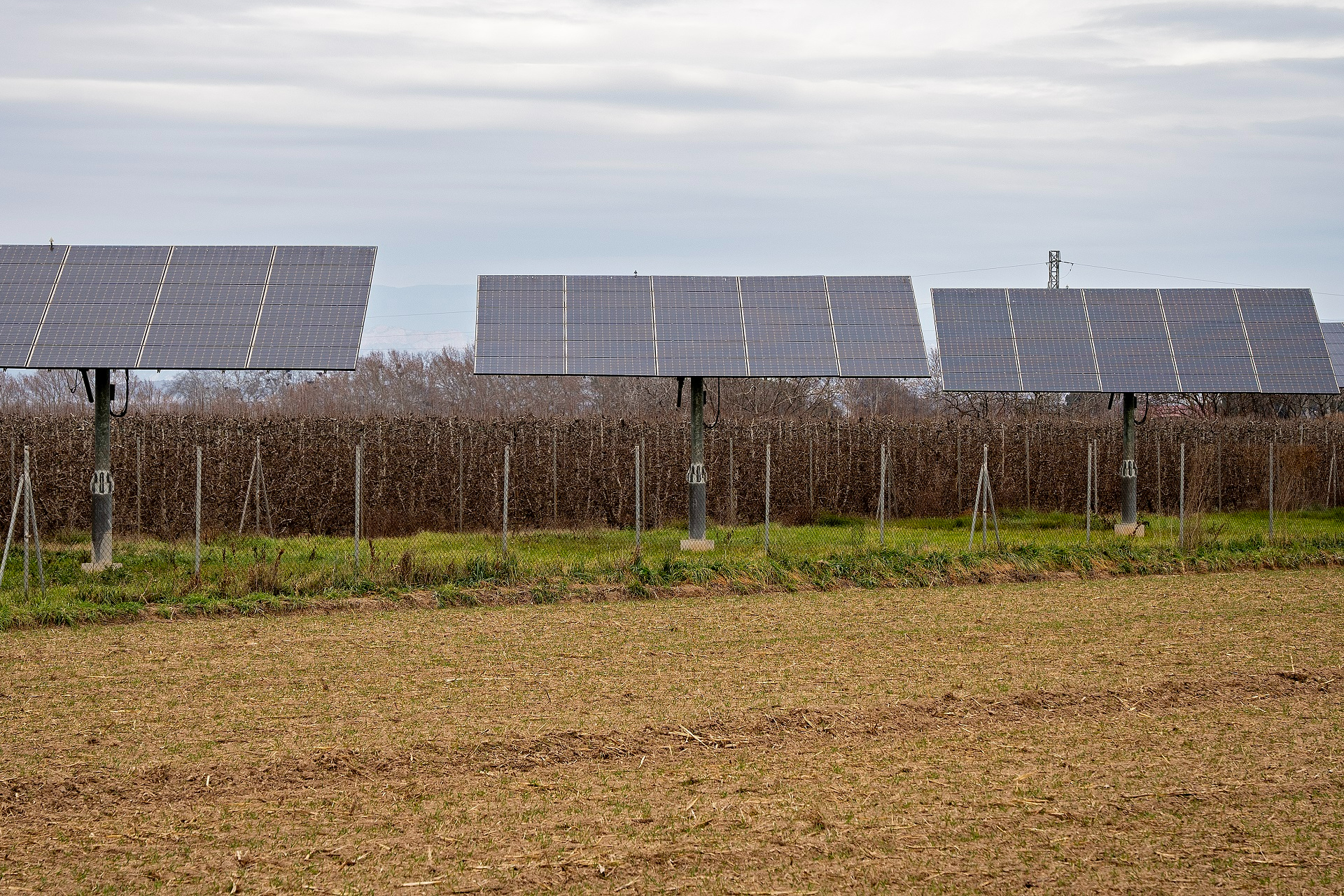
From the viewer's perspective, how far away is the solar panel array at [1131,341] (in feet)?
67.0

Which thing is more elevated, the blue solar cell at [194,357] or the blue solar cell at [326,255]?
the blue solar cell at [326,255]

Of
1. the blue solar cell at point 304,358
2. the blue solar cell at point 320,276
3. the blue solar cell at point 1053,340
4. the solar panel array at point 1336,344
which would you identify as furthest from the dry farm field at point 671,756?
the solar panel array at point 1336,344

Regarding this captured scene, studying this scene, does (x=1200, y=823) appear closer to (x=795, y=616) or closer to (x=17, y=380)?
(x=795, y=616)

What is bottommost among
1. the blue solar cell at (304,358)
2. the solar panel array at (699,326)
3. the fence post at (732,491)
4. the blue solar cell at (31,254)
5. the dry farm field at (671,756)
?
the dry farm field at (671,756)

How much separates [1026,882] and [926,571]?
9803 mm

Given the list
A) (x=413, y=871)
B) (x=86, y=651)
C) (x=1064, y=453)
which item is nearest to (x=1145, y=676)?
(x=413, y=871)

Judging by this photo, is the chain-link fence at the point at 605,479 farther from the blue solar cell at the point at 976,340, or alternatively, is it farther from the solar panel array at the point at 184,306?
the solar panel array at the point at 184,306

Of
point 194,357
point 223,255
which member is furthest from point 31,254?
point 194,357

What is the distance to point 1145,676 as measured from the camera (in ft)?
33.1

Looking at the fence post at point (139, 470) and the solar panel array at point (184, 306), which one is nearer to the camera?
the solar panel array at point (184, 306)

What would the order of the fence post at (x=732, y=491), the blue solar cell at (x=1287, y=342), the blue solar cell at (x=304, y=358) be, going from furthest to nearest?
the fence post at (x=732, y=491) < the blue solar cell at (x=1287, y=342) < the blue solar cell at (x=304, y=358)

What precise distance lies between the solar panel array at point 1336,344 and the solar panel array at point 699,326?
1712 cm

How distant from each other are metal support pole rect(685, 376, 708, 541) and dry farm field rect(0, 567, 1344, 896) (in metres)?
4.98

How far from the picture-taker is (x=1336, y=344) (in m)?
32.8
